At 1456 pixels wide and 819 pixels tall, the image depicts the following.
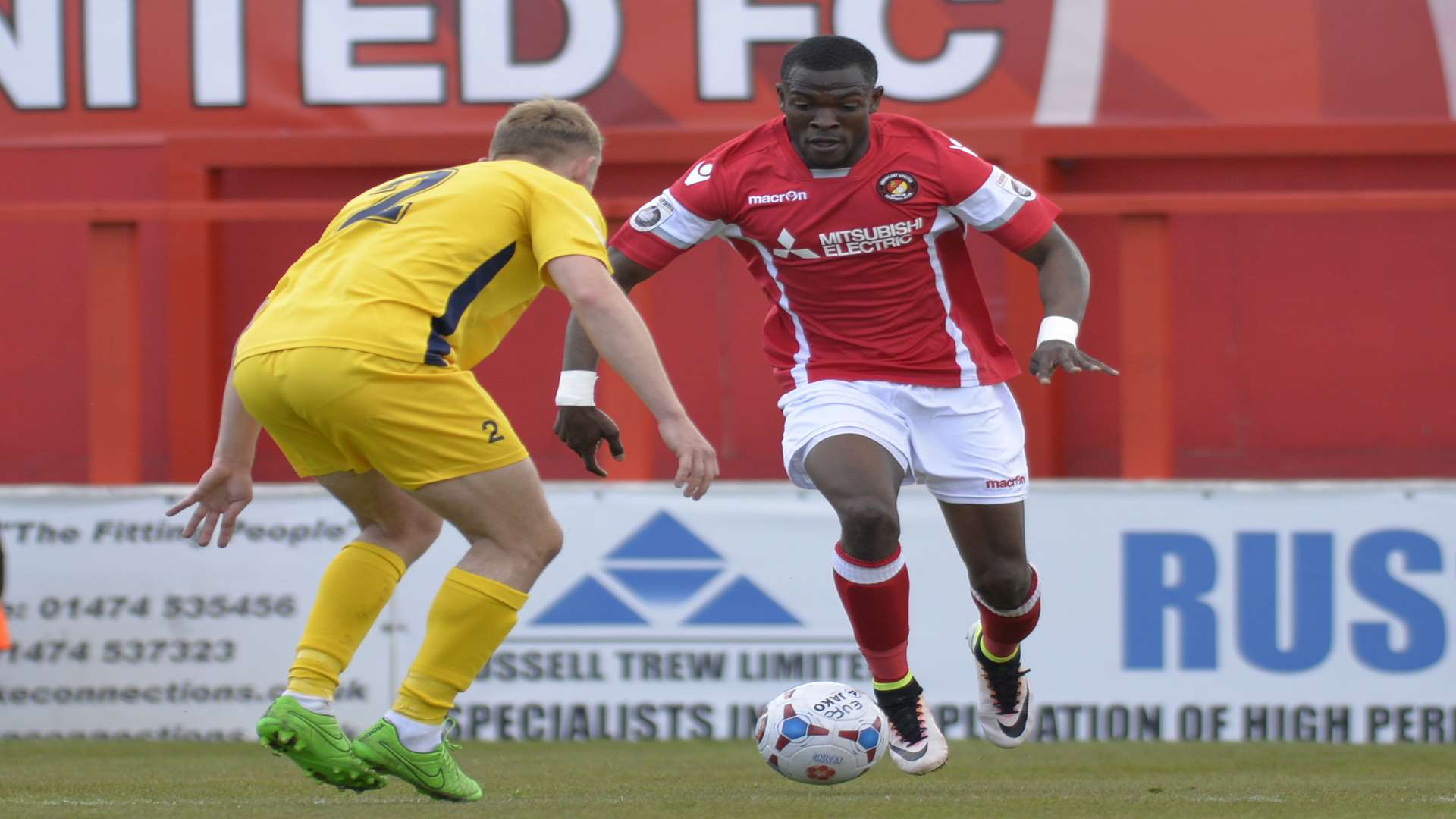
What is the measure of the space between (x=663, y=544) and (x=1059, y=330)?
2527 mm

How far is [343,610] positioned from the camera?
4.62 metres

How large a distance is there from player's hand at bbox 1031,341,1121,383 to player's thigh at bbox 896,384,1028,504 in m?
0.42

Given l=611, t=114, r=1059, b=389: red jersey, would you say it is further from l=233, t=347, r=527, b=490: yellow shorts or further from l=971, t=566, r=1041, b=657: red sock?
l=233, t=347, r=527, b=490: yellow shorts

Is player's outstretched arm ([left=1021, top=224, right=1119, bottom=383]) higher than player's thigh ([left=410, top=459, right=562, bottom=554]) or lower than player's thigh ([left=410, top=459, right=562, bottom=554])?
higher

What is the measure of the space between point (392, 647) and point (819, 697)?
2.65 m

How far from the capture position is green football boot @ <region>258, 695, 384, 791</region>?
4324 mm

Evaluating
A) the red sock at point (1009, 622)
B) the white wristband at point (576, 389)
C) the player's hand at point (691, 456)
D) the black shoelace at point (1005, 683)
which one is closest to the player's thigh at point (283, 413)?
the white wristband at point (576, 389)

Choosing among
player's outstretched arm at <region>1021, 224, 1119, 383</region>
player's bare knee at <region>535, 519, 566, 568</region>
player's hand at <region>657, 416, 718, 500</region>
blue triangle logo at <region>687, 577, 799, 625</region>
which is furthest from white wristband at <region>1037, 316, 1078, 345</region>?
blue triangle logo at <region>687, 577, 799, 625</region>

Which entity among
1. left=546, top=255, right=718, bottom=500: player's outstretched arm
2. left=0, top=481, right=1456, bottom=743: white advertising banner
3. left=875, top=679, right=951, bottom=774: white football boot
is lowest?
left=0, top=481, right=1456, bottom=743: white advertising banner

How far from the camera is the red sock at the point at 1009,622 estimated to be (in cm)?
556

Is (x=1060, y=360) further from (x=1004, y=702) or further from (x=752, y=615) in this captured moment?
(x=752, y=615)

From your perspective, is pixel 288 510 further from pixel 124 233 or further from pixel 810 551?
pixel 810 551

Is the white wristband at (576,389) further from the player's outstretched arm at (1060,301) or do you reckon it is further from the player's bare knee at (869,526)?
the player's outstretched arm at (1060,301)

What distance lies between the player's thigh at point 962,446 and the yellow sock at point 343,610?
1451 millimetres
